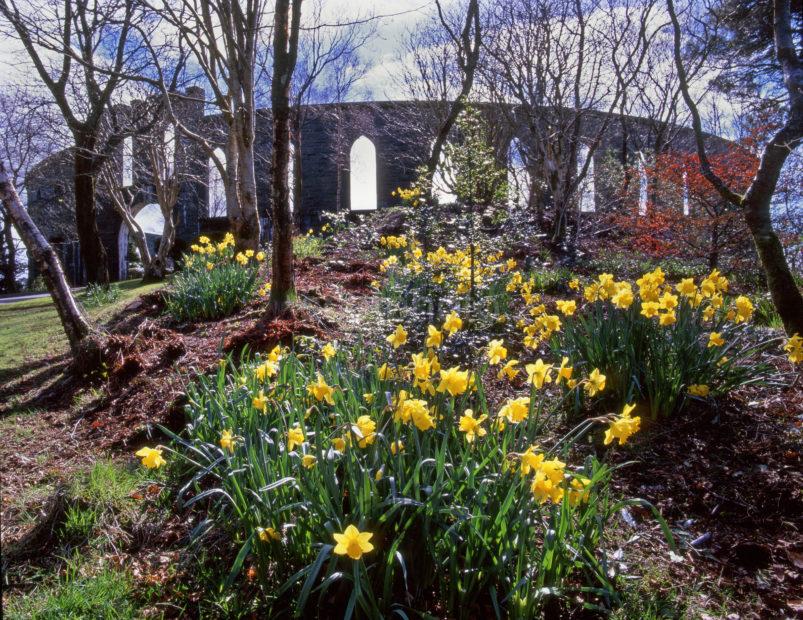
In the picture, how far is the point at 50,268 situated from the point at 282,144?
2.27 meters

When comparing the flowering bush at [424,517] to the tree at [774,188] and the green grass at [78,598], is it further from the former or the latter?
the tree at [774,188]

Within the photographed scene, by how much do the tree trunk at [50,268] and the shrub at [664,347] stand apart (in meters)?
3.84

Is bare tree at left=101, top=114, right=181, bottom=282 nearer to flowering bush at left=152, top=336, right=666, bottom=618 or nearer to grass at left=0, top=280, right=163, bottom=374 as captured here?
grass at left=0, top=280, right=163, bottom=374

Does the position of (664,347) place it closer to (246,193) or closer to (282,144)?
(282,144)

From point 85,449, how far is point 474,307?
9.17 feet

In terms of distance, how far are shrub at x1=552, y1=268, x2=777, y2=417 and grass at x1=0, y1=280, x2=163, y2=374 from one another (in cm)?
539

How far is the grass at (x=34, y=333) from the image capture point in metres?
5.55

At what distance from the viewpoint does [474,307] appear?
4133 millimetres

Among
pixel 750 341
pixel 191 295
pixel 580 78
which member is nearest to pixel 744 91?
pixel 580 78

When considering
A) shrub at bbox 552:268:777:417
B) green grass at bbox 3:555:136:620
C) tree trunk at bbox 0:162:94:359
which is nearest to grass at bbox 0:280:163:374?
tree trunk at bbox 0:162:94:359

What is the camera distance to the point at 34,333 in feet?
22.2

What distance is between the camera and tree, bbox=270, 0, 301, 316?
15.8 feet

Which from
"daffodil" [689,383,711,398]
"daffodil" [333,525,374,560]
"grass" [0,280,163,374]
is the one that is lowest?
"grass" [0,280,163,374]

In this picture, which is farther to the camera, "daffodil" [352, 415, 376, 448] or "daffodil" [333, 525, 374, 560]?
"daffodil" [352, 415, 376, 448]
